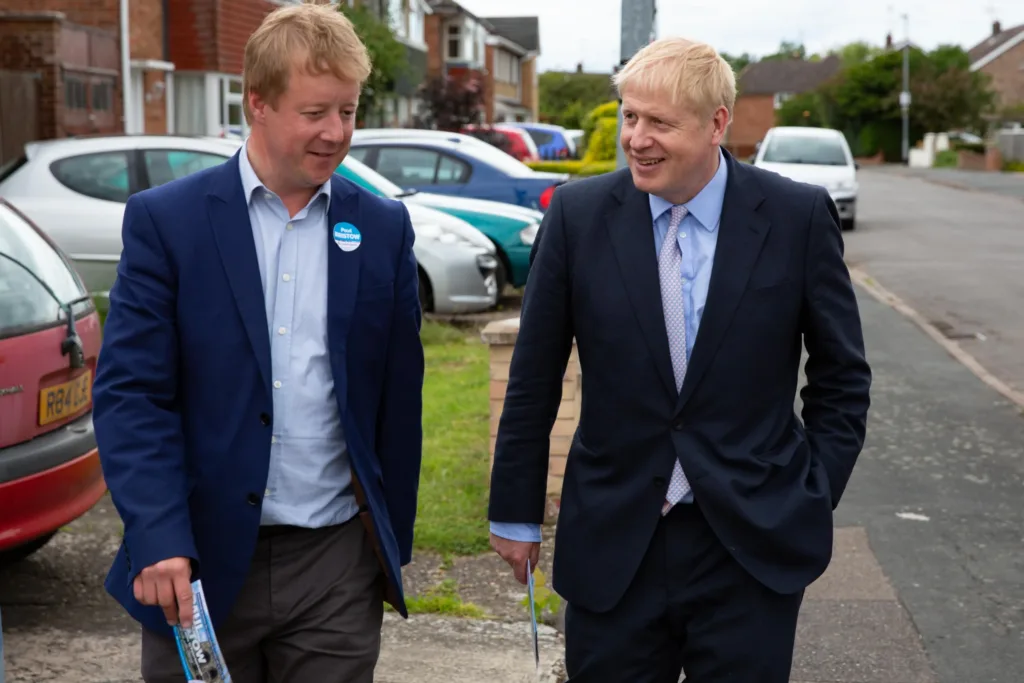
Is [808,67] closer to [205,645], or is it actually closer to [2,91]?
[2,91]

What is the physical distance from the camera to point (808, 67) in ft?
420

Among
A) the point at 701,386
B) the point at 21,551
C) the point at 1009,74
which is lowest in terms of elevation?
the point at 21,551

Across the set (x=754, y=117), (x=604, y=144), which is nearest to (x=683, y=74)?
(x=604, y=144)

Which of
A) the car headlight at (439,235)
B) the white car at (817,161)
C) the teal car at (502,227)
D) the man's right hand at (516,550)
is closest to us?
the man's right hand at (516,550)

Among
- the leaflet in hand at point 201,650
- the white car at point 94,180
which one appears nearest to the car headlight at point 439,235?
the white car at point 94,180

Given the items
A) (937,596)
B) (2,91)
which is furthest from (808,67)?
(937,596)

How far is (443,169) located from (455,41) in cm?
4844

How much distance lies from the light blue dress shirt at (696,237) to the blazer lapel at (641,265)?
2 centimetres

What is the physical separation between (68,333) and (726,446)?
9.74 ft

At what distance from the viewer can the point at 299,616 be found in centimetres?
287

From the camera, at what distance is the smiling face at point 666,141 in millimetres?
2885

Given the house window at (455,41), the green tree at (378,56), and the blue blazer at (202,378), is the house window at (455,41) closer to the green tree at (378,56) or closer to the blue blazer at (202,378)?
the green tree at (378,56)

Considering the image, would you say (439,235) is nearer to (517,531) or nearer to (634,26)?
(634,26)

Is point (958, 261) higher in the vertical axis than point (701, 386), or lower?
lower
